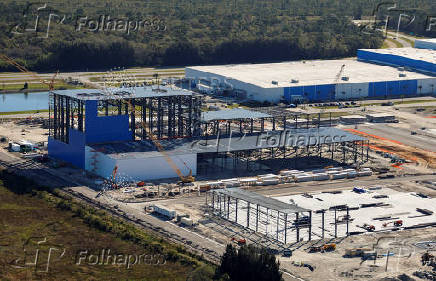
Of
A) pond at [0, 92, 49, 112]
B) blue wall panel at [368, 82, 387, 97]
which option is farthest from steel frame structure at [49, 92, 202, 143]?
blue wall panel at [368, 82, 387, 97]

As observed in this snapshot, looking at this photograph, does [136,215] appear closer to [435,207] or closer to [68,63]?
[435,207]

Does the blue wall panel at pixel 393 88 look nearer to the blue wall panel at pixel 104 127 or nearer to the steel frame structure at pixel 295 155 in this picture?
the steel frame structure at pixel 295 155

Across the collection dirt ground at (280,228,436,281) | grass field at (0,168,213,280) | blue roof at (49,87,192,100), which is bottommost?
grass field at (0,168,213,280)

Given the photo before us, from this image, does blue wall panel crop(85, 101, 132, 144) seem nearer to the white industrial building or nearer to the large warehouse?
the white industrial building

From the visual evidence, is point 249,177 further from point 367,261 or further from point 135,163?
point 367,261

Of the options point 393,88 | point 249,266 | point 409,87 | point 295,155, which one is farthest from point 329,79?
point 249,266
